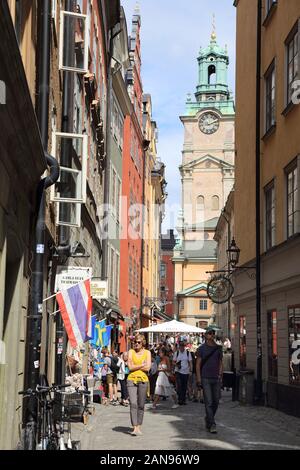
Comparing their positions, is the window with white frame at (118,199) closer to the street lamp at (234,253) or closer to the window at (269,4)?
the street lamp at (234,253)

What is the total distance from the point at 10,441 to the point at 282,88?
38.0 ft

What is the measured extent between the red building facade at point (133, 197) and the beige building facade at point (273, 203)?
1437 cm

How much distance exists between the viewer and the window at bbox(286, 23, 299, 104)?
53.3ft

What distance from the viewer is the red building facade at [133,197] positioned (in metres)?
37.9

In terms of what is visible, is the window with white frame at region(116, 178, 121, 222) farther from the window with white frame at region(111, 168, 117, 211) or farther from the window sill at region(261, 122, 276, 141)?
the window sill at region(261, 122, 276, 141)

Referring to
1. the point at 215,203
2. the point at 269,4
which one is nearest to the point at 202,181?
the point at 215,203

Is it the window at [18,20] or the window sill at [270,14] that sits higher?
the window sill at [270,14]

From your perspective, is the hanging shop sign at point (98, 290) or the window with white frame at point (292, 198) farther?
the hanging shop sign at point (98, 290)

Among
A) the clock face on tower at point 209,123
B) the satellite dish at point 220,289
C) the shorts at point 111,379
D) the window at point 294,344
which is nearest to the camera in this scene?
the window at point 294,344

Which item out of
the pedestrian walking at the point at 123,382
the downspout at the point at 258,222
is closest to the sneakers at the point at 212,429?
the downspout at the point at 258,222

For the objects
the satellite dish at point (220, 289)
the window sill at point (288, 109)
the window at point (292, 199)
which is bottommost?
the satellite dish at point (220, 289)

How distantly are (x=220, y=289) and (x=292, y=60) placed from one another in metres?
7.84
